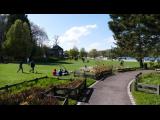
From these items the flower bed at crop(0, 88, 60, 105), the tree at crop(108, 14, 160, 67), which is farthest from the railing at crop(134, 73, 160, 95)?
the tree at crop(108, 14, 160, 67)

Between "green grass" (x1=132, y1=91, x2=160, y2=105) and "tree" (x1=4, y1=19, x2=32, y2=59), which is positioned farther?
"tree" (x1=4, y1=19, x2=32, y2=59)

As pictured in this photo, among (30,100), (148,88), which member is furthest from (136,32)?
(30,100)

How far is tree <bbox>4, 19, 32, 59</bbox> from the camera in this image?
52344mm

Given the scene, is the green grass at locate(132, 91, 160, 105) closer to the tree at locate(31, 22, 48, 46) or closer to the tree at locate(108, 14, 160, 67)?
the tree at locate(108, 14, 160, 67)

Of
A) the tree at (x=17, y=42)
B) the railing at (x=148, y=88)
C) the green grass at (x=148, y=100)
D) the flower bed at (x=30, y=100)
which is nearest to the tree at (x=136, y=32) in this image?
the railing at (x=148, y=88)

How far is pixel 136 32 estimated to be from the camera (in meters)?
38.6

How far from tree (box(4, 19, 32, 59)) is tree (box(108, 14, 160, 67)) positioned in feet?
52.3

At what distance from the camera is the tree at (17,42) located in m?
52.3

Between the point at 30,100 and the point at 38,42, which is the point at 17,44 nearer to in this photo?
the point at 38,42
